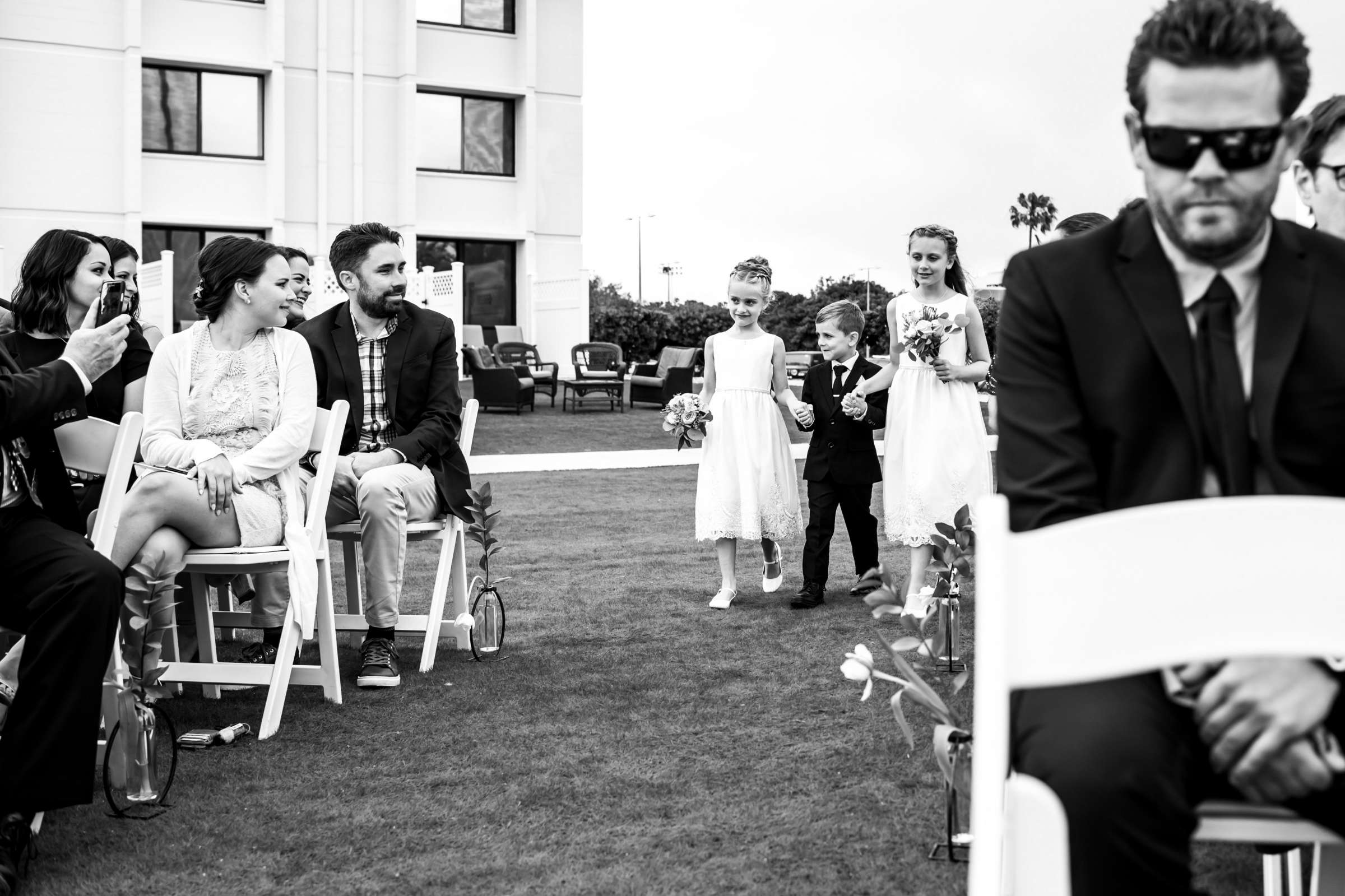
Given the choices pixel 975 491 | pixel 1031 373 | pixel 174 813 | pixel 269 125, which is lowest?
pixel 174 813

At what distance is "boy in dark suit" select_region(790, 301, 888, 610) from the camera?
734 cm

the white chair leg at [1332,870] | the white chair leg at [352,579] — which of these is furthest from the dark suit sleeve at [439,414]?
the white chair leg at [1332,870]

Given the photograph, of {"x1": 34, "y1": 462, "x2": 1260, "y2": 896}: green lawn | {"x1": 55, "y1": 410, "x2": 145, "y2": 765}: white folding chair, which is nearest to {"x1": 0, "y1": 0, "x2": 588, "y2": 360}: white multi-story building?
{"x1": 34, "y1": 462, "x2": 1260, "y2": 896}: green lawn

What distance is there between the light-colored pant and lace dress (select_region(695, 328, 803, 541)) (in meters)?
1.95

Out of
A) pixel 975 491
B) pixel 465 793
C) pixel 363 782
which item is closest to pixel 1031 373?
pixel 465 793

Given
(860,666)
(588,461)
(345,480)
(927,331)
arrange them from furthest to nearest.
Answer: (588,461)
(927,331)
(345,480)
(860,666)

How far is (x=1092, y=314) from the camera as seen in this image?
236 cm

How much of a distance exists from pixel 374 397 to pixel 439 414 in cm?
31

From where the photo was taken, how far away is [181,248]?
86.7 ft

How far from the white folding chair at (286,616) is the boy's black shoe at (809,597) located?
271cm

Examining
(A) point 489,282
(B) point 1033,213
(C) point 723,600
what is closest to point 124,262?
(C) point 723,600

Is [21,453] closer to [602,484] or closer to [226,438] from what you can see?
[226,438]

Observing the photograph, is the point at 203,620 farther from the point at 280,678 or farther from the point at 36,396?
the point at 36,396

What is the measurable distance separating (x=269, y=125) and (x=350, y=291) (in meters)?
21.7
